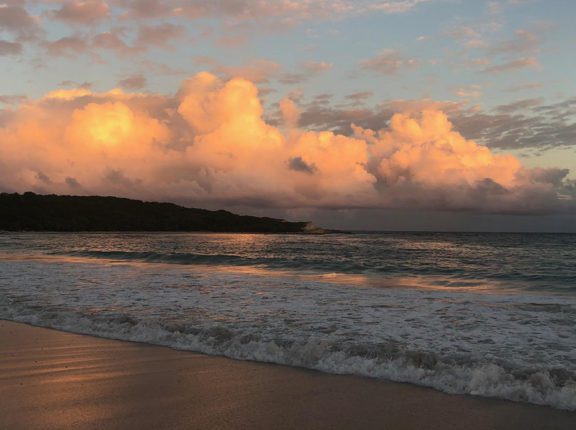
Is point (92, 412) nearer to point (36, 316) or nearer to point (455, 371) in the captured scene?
point (455, 371)

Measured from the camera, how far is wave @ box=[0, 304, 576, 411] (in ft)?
22.0

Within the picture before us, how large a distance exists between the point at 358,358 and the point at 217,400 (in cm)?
298

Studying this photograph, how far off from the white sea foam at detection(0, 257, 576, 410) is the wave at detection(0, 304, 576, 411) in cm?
2

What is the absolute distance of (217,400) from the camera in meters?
6.18

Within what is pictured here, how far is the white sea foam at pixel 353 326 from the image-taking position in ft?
24.4

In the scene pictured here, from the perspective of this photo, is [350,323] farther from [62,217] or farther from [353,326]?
[62,217]

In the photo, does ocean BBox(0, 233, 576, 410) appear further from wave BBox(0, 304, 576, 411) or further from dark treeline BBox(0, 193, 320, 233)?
dark treeline BBox(0, 193, 320, 233)

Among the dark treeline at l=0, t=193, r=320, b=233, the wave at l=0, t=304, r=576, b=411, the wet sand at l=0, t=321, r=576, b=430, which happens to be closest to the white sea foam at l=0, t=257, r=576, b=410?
the wave at l=0, t=304, r=576, b=411

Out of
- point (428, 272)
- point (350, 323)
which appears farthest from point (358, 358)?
point (428, 272)

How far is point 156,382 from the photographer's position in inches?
276

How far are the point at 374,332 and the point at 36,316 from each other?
8705mm

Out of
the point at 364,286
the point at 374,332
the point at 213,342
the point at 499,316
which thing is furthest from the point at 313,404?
the point at 364,286

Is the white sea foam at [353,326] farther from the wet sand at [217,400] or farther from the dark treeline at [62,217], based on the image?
the dark treeline at [62,217]

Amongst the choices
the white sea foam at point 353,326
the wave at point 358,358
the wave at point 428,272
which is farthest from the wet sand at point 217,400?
the wave at point 428,272
